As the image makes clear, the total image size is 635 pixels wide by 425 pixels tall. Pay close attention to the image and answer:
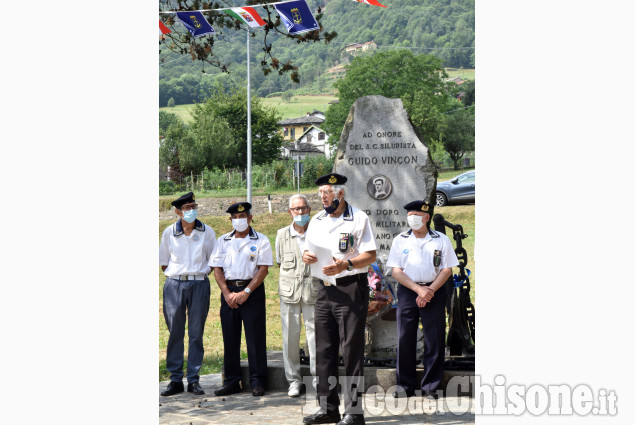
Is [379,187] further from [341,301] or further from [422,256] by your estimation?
[341,301]

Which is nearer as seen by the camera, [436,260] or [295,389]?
[436,260]

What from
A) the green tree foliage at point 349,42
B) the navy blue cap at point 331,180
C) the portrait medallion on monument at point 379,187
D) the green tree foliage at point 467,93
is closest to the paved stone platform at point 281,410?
the navy blue cap at point 331,180

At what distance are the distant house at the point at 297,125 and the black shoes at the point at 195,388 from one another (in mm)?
33747

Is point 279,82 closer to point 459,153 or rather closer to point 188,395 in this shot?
point 459,153

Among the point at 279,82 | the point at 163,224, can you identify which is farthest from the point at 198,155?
the point at 279,82

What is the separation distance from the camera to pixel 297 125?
42906mm

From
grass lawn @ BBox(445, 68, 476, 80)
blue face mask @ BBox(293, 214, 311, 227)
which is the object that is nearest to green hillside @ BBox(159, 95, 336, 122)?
grass lawn @ BBox(445, 68, 476, 80)

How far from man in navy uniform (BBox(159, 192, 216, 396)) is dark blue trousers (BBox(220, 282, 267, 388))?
27 cm

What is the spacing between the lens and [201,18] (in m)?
8.62

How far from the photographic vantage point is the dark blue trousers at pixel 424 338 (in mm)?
6371

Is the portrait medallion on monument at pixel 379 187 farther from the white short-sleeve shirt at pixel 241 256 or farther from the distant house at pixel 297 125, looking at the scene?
the distant house at pixel 297 125

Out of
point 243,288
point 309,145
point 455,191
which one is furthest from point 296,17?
point 309,145

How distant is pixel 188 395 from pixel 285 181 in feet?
73.2

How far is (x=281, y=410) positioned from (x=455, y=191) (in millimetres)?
14254
